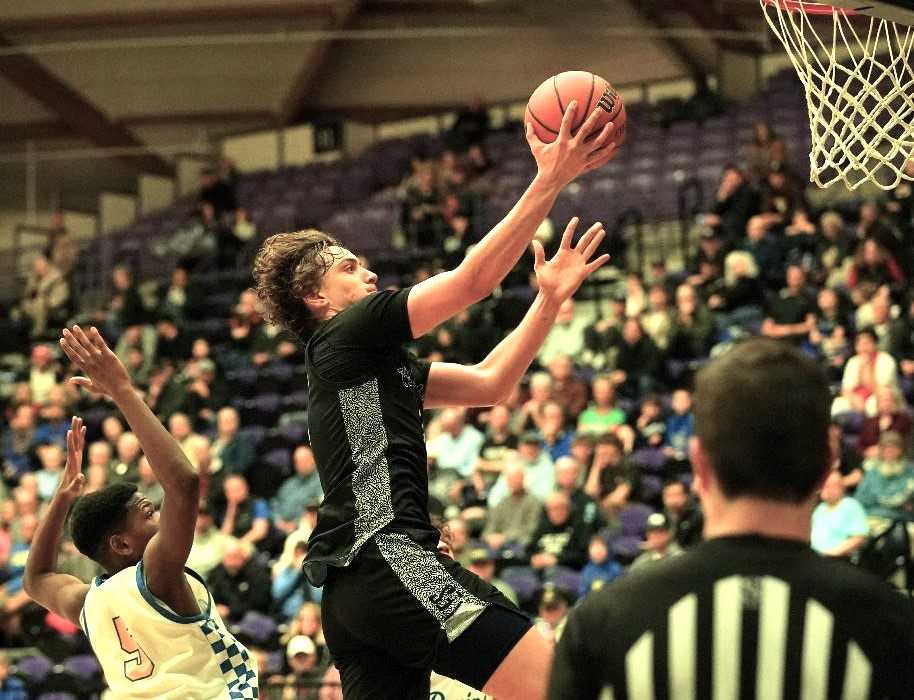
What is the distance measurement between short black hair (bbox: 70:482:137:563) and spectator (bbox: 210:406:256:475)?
362 inches

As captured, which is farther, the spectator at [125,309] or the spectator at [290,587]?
the spectator at [125,309]

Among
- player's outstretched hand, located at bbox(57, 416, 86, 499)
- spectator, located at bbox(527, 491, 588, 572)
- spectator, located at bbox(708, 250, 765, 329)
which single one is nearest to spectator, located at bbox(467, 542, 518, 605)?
spectator, located at bbox(527, 491, 588, 572)

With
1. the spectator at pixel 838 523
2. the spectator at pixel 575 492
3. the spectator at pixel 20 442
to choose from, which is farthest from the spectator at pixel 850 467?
the spectator at pixel 20 442

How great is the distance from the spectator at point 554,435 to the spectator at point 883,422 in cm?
233

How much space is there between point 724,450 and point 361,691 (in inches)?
79.1

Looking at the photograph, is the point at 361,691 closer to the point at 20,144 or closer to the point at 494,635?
the point at 494,635

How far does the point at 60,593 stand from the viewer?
15.2ft

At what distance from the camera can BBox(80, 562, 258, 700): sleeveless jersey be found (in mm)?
4195

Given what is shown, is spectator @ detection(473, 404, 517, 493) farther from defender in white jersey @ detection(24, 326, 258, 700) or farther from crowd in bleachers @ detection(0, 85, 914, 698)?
defender in white jersey @ detection(24, 326, 258, 700)

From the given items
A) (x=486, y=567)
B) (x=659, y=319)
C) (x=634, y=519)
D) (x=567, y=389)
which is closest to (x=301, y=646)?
(x=486, y=567)

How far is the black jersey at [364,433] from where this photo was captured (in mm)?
3955

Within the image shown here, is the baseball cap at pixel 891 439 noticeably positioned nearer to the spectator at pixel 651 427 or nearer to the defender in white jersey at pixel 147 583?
the spectator at pixel 651 427

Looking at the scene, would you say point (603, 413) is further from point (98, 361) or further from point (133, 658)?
point (98, 361)

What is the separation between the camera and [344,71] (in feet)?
74.6
